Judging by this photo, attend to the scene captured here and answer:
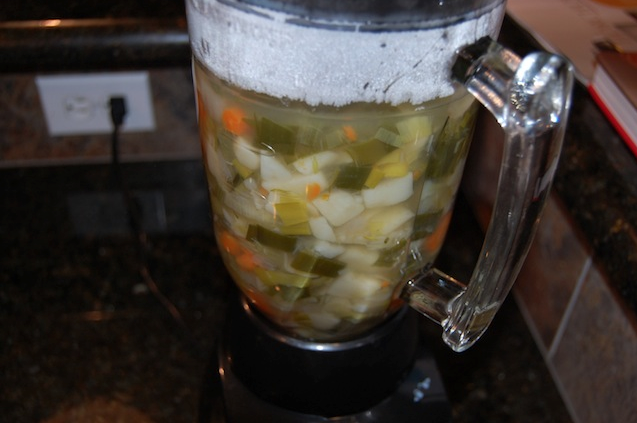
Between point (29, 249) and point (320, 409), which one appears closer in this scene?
point (320, 409)

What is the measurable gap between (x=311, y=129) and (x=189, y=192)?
0.49m

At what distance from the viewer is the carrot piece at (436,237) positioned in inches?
17.9

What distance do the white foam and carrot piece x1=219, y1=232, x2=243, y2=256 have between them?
0.13 m

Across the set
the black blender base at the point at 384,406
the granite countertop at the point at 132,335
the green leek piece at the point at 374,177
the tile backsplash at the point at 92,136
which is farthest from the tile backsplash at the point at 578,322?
the tile backsplash at the point at 92,136

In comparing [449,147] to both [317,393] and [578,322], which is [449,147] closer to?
[317,393]

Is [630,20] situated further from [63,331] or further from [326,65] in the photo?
[63,331]

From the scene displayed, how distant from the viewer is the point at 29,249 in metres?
0.73

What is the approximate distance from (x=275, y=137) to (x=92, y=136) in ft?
1.77

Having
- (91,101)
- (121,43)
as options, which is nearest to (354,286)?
(121,43)

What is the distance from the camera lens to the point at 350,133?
0.37 metres

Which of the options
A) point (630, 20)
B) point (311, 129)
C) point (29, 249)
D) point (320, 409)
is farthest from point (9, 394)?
point (630, 20)

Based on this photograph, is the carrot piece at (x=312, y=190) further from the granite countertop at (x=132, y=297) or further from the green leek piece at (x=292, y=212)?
the granite countertop at (x=132, y=297)

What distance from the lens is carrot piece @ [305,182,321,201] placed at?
1.26ft

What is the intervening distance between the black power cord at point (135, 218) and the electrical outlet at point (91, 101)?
0.01 m
